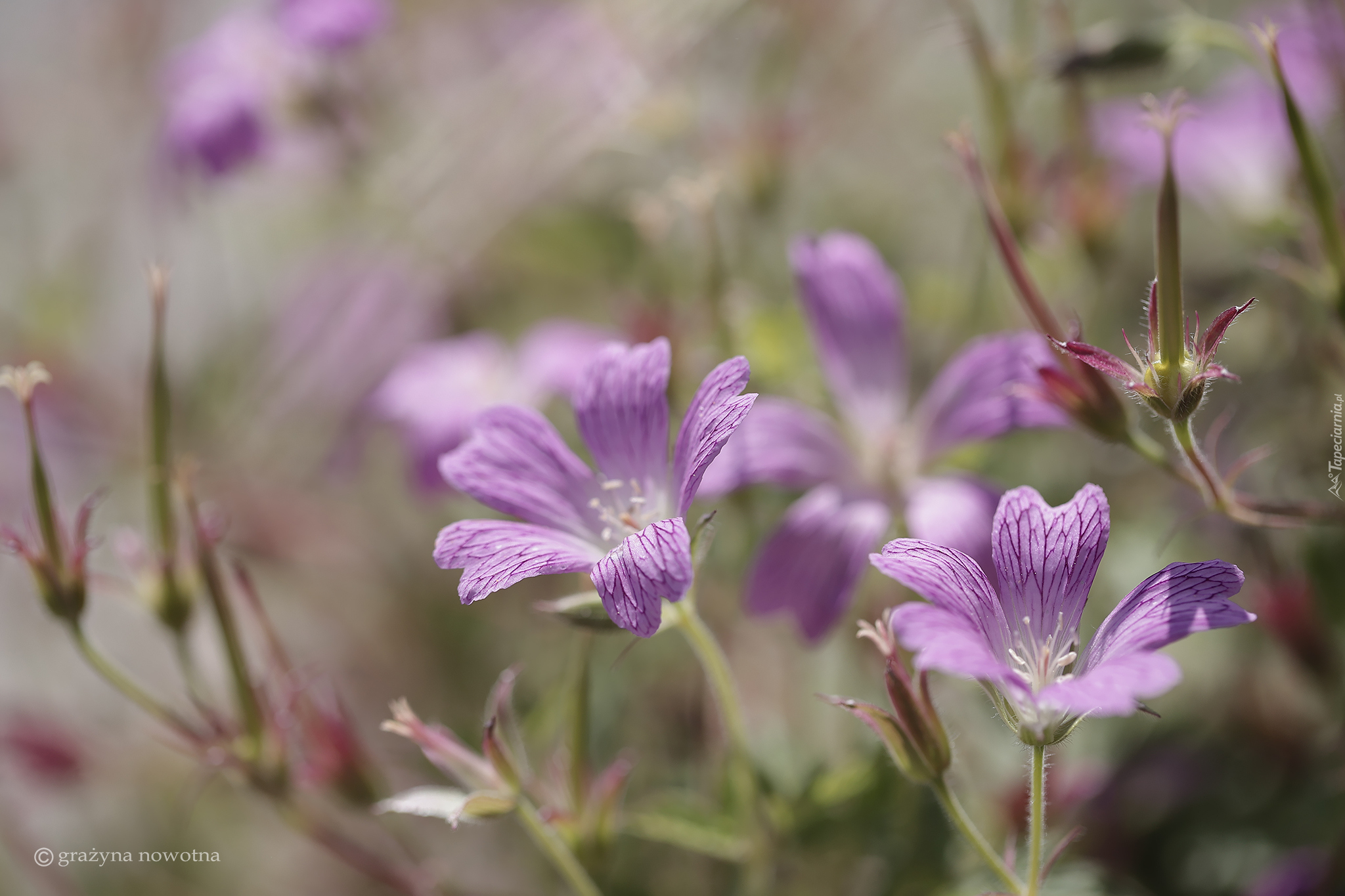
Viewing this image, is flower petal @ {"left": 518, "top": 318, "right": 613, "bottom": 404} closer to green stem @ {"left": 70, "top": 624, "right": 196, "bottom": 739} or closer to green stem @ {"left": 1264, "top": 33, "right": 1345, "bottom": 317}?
green stem @ {"left": 70, "top": 624, "right": 196, "bottom": 739}

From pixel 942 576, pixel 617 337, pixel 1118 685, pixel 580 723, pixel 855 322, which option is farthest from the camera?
pixel 617 337

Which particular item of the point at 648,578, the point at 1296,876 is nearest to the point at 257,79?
the point at 648,578

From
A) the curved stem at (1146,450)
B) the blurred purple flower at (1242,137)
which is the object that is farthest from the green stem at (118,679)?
the blurred purple flower at (1242,137)

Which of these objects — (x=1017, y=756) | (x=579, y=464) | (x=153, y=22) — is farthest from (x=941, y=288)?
(x=153, y=22)

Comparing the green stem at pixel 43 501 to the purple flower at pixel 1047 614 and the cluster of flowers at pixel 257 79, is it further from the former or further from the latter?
the cluster of flowers at pixel 257 79

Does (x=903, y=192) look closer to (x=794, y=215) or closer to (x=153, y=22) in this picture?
(x=794, y=215)

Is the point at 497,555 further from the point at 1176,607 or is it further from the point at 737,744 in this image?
the point at 1176,607

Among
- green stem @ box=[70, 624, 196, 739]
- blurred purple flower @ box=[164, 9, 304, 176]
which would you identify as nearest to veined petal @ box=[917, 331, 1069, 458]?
green stem @ box=[70, 624, 196, 739]
